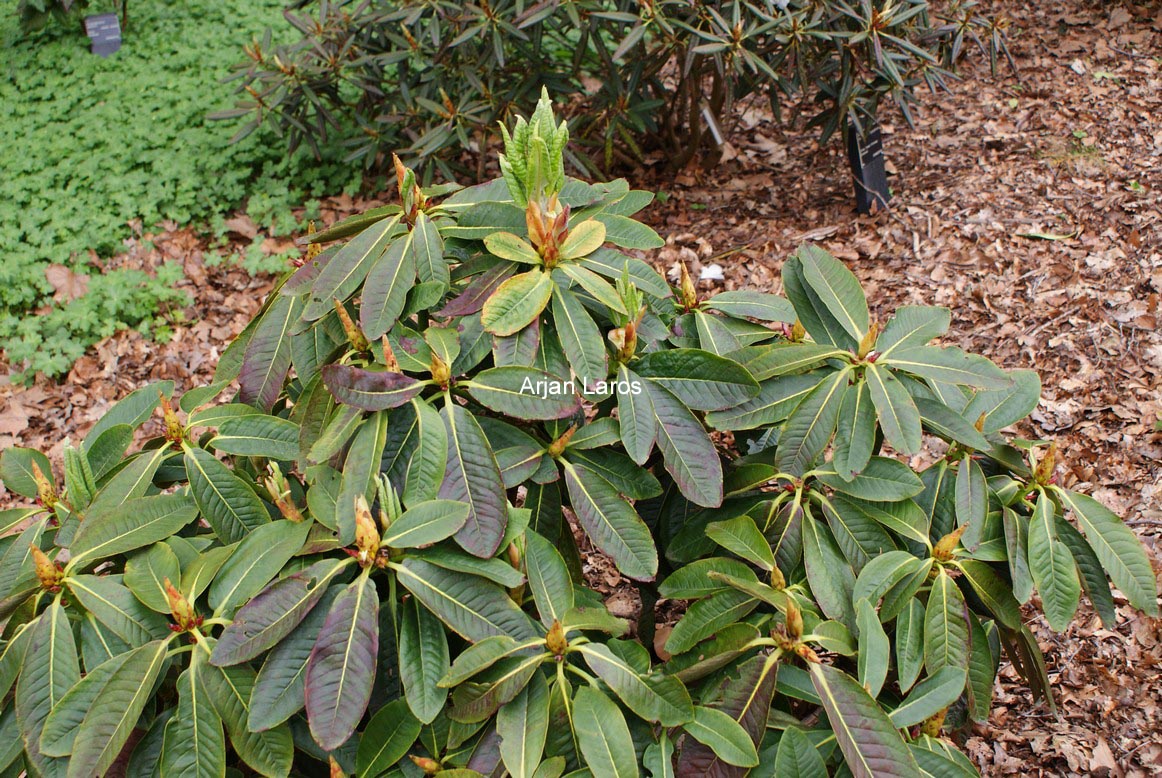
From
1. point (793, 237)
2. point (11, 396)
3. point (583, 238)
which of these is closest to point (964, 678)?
point (583, 238)

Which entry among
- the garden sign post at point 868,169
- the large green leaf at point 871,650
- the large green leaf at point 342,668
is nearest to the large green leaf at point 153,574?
the large green leaf at point 342,668

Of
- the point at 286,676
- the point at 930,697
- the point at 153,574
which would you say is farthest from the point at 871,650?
the point at 153,574

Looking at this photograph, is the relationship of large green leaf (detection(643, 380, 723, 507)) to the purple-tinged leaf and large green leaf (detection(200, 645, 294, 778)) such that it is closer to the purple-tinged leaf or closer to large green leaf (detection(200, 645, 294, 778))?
the purple-tinged leaf

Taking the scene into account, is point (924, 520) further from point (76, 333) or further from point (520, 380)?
point (76, 333)

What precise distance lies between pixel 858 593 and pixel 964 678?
18 cm

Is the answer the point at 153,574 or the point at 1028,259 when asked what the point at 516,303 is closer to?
the point at 153,574

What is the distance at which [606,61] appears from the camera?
11.9 feet

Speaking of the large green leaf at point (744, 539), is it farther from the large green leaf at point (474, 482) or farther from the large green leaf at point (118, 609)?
the large green leaf at point (118, 609)

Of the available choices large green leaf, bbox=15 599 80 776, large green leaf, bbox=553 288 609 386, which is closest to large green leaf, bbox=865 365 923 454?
large green leaf, bbox=553 288 609 386

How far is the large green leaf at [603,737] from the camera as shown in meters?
1.13

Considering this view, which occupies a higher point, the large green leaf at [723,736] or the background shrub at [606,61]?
the background shrub at [606,61]

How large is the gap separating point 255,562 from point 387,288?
1.49 feet

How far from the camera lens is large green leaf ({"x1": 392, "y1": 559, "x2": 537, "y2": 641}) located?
1179 mm

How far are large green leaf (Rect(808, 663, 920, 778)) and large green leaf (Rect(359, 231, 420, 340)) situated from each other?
2.65 feet
